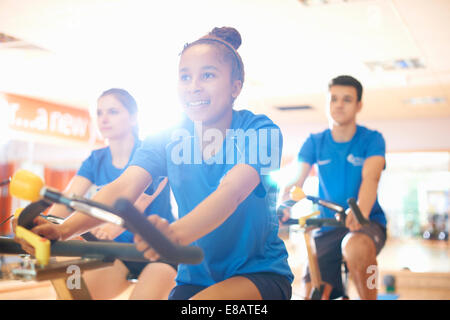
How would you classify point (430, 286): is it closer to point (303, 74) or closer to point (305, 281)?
point (303, 74)

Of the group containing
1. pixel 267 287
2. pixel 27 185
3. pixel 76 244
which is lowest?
pixel 267 287

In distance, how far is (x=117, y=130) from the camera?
7.91 feet

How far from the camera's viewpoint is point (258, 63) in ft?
20.4

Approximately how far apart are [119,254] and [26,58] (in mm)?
5518

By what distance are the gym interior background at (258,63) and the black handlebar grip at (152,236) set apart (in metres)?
1.09

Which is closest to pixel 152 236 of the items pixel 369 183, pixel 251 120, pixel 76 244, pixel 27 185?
pixel 27 185

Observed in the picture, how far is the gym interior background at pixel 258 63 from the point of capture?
15.1 ft

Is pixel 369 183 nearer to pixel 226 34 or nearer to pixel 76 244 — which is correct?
pixel 226 34

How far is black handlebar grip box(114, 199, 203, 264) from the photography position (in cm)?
75

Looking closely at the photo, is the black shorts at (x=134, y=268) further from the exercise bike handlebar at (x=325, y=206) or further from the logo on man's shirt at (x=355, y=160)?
the logo on man's shirt at (x=355, y=160)

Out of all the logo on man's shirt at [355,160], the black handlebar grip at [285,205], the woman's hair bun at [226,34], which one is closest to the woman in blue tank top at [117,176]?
the black handlebar grip at [285,205]

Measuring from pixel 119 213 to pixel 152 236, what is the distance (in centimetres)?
8

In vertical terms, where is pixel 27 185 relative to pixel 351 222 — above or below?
above

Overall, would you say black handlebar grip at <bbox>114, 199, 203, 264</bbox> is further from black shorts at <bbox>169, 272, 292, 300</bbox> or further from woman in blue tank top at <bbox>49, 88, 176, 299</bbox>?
woman in blue tank top at <bbox>49, 88, 176, 299</bbox>
